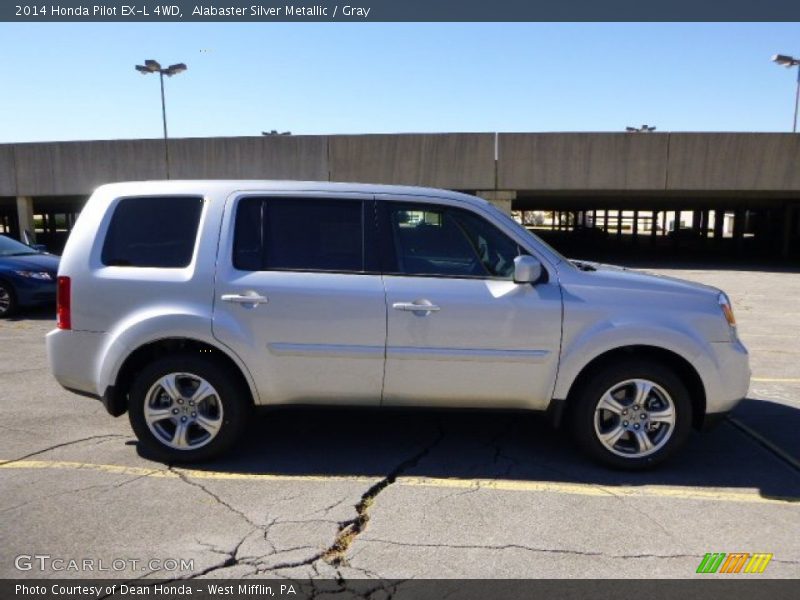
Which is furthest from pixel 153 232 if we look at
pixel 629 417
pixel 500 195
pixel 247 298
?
pixel 500 195

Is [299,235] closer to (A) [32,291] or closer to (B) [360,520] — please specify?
(B) [360,520]

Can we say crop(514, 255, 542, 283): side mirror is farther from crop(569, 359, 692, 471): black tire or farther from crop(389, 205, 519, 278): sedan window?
crop(569, 359, 692, 471): black tire

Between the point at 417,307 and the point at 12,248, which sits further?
the point at 12,248

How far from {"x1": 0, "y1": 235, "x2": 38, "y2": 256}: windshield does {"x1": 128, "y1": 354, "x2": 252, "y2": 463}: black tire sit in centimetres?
818

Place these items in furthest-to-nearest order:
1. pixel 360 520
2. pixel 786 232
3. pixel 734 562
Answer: pixel 786 232 < pixel 360 520 < pixel 734 562

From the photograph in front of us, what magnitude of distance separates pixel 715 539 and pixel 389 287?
235 cm

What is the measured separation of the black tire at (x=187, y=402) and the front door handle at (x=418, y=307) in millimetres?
1226

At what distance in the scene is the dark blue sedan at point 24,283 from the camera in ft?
31.4

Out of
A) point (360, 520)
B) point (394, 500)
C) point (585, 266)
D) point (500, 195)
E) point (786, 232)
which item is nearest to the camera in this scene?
point (360, 520)

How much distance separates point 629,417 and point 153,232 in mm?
3472

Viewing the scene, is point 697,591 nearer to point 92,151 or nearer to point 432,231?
point 432,231

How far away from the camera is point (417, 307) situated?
375 cm

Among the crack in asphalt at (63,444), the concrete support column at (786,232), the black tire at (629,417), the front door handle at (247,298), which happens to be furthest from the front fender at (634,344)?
the concrete support column at (786,232)

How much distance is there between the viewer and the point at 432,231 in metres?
4.00
